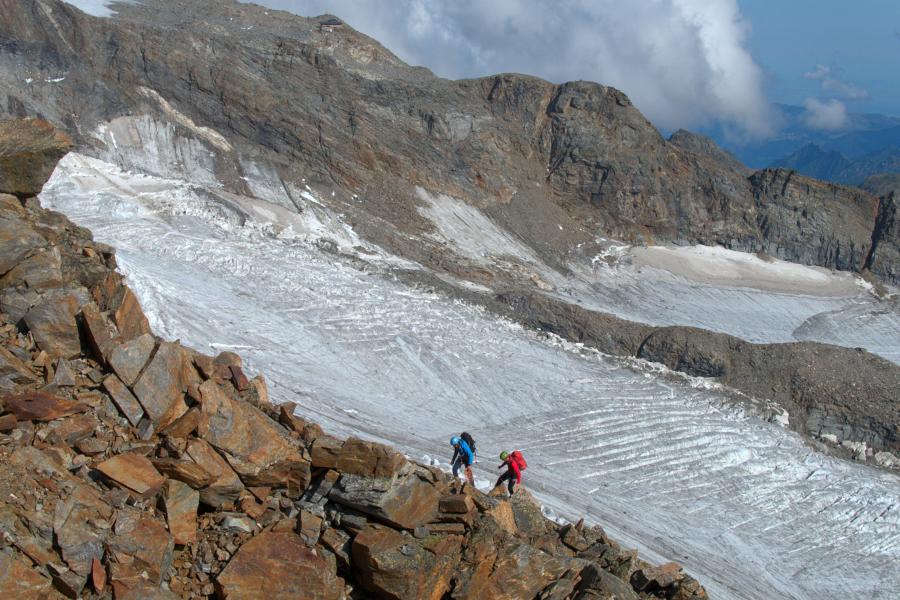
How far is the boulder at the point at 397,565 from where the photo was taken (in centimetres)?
775

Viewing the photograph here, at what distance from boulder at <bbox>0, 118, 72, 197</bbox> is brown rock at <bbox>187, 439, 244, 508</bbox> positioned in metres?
4.60

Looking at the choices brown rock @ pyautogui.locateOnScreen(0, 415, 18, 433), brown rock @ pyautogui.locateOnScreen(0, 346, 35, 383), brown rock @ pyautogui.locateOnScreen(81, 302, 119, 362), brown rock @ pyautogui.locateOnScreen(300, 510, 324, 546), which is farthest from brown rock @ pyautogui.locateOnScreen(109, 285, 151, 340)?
brown rock @ pyautogui.locateOnScreen(300, 510, 324, 546)

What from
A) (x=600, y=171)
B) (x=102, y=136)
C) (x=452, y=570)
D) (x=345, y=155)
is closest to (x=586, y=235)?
(x=600, y=171)

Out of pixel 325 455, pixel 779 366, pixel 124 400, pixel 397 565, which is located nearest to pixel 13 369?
pixel 124 400

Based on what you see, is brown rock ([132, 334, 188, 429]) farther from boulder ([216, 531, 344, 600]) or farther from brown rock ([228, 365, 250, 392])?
boulder ([216, 531, 344, 600])

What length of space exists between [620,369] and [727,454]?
4322mm

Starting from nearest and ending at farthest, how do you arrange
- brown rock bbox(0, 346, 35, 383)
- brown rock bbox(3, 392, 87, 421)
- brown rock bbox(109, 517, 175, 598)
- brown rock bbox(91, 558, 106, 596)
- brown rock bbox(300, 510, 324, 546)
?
1. brown rock bbox(91, 558, 106, 596)
2. brown rock bbox(109, 517, 175, 598)
3. brown rock bbox(3, 392, 87, 421)
4. brown rock bbox(0, 346, 35, 383)
5. brown rock bbox(300, 510, 324, 546)

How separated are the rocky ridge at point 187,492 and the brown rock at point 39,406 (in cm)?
1

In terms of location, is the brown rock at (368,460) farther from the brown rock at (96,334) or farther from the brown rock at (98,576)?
the brown rock at (96,334)

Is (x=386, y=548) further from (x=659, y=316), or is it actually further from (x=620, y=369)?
(x=659, y=316)

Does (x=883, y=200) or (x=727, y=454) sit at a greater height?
(x=883, y=200)

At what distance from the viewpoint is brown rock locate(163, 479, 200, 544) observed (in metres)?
7.36

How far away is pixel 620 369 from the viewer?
73.4 feet

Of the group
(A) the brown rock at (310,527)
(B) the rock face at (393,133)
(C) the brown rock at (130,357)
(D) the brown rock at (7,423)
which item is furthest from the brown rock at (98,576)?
(B) the rock face at (393,133)
